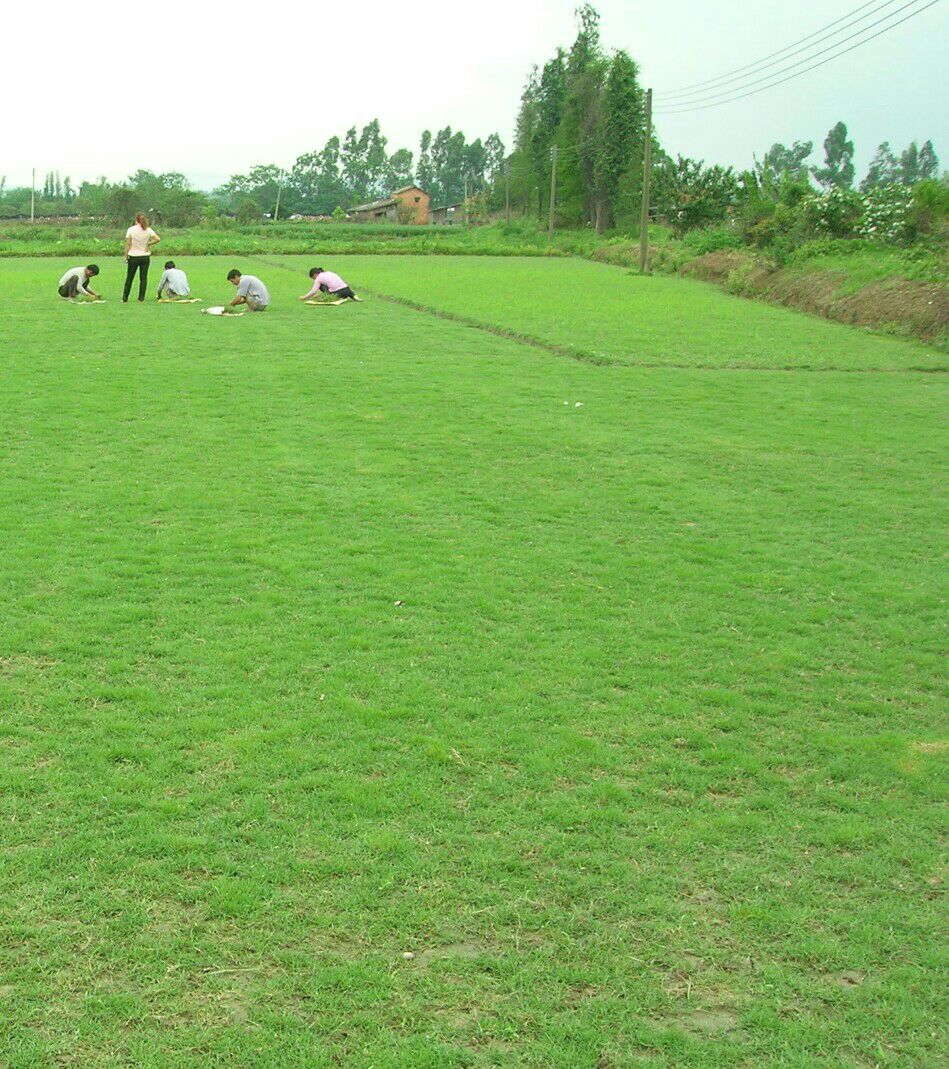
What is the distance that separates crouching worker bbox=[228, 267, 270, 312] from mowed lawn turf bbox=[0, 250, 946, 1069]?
1013 centimetres

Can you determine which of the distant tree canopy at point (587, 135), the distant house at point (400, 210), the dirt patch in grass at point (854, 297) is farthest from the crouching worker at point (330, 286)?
the distant house at point (400, 210)

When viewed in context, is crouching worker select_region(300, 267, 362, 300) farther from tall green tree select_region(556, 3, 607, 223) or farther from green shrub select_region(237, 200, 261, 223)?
green shrub select_region(237, 200, 261, 223)

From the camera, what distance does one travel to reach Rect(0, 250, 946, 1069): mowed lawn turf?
3344 mm

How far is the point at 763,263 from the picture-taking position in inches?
1286

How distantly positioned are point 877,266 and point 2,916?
26.1 meters

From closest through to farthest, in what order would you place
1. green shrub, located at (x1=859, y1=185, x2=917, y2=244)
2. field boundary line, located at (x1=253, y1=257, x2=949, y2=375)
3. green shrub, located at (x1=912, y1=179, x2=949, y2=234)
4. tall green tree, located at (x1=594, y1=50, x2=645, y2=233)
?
field boundary line, located at (x1=253, y1=257, x2=949, y2=375) → green shrub, located at (x1=912, y1=179, x2=949, y2=234) → green shrub, located at (x1=859, y1=185, x2=917, y2=244) → tall green tree, located at (x1=594, y1=50, x2=645, y2=233)

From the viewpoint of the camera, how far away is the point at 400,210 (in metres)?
105

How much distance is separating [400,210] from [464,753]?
10534 cm

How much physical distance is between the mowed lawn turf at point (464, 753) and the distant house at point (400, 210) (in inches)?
3896

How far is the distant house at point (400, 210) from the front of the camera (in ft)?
347

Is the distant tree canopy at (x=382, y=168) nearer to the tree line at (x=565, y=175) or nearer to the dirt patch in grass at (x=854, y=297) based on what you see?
the tree line at (x=565, y=175)

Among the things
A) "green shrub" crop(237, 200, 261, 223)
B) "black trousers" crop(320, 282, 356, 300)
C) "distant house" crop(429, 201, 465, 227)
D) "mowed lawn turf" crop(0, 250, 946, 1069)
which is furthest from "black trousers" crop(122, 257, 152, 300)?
"distant house" crop(429, 201, 465, 227)

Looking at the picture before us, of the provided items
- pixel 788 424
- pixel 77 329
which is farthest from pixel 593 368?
pixel 77 329

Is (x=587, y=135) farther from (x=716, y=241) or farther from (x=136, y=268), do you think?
(x=136, y=268)
